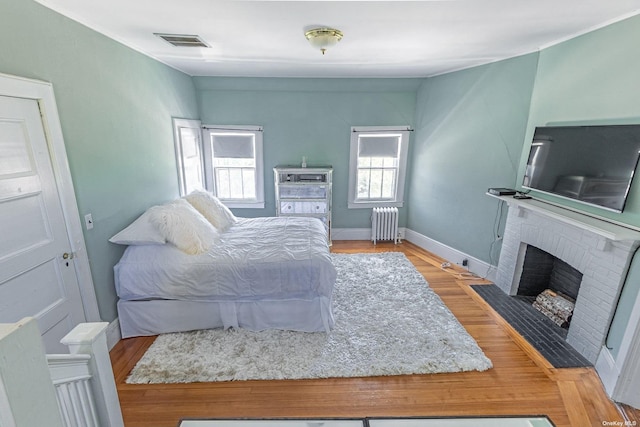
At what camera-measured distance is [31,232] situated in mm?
1869

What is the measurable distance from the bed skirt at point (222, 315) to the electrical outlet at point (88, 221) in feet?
2.44

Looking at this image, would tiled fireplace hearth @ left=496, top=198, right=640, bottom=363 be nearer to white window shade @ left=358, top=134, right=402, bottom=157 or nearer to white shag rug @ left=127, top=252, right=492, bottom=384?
white shag rug @ left=127, top=252, right=492, bottom=384

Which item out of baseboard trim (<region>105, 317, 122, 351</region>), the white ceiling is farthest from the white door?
the white ceiling

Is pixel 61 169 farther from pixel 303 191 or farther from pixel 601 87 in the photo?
pixel 601 87

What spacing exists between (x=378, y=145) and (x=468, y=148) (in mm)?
1435

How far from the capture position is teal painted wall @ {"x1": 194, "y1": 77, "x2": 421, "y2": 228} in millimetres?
4480

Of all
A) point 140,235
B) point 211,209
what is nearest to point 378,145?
point 211,209

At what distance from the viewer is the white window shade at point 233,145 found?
4.74m

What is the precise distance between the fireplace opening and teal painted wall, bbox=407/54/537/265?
449 millimetres

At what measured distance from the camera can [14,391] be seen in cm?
69

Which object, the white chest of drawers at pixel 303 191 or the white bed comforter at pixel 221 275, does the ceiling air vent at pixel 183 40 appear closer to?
the white bed comforter at pixel 221 275

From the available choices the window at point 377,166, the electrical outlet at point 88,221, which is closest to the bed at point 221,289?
the electrical outlet at point 88,221

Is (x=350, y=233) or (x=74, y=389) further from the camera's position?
(x=350, y=233)

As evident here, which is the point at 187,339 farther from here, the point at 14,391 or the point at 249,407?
the point at 14,391
